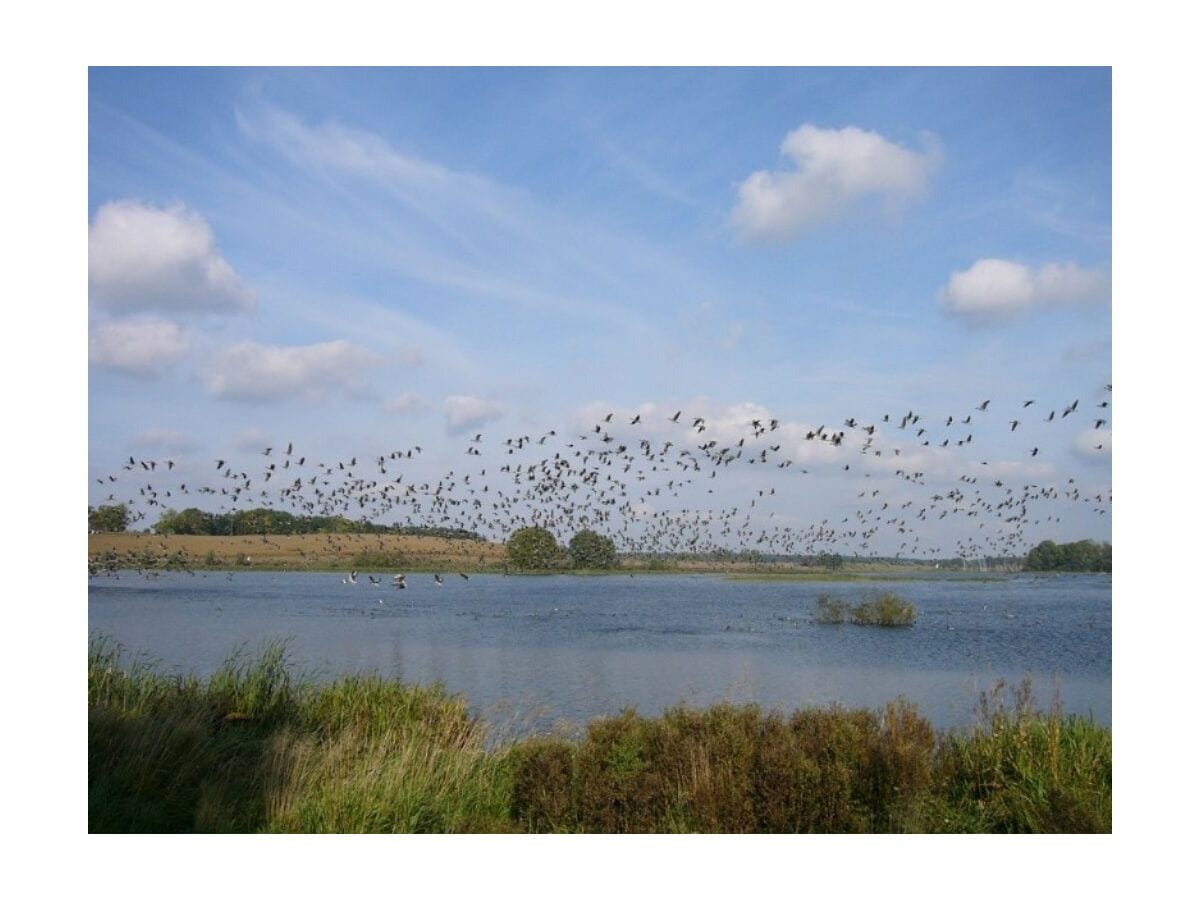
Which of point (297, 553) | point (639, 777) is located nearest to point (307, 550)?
point (297, 553)

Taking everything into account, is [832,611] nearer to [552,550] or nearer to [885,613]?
[885,613]

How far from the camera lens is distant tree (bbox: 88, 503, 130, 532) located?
3088cm

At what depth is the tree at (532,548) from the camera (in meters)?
61.0

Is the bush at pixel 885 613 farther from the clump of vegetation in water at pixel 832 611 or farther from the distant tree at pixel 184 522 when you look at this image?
the distant tree at pixel 184 522

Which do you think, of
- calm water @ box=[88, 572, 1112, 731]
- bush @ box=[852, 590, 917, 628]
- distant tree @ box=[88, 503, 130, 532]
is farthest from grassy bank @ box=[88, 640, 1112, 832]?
bush @ box=[852, 590, 917, 628]

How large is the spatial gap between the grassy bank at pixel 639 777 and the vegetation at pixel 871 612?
30838mm

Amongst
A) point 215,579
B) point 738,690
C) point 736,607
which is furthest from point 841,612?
point 215,579

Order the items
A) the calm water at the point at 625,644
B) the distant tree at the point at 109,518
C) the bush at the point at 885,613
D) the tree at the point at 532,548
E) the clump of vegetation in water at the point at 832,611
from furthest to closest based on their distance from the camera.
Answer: the tree at the point at 532,548 < the clump of vegetation in water at the point at 832,611 < the bush at the point at 885,613 < the distant tree at the point at 109,518 < the calm water at the point at 625,644

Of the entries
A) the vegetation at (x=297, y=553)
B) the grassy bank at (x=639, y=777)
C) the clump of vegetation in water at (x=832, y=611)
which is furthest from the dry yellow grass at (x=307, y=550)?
the grassy bank at (x=639, y=777)

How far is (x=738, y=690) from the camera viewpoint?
60.1ft

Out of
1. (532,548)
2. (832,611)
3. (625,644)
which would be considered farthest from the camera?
(532,548)

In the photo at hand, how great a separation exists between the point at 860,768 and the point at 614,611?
37759mm

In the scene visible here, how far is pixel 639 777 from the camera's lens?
8.35 metres

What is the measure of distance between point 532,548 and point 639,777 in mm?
52707
